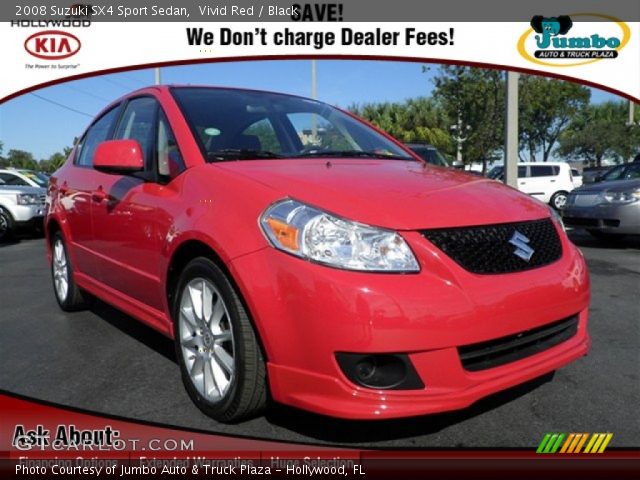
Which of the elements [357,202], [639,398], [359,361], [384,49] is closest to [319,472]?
[359,361]

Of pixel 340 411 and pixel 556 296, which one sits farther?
pixel 556 296

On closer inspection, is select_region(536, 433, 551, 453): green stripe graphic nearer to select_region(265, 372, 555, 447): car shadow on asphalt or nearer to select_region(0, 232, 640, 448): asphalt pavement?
select_region(0, 232, 640, 448): asphalt pavement

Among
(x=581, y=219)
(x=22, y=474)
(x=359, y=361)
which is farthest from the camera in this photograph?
(x=581, y=219)

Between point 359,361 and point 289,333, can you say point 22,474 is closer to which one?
point 289,333

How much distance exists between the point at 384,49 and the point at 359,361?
398cm

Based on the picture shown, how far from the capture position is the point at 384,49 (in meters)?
5.22

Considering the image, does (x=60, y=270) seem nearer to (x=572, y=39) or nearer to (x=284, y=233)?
(x=284, y=233)

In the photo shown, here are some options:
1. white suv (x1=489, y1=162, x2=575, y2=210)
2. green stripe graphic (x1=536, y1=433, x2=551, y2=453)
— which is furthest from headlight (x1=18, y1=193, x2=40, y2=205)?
white suv (x1=489, y1=162, x2=575, y2=210)

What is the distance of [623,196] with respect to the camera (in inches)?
299

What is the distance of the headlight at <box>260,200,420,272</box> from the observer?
2029 millimetres

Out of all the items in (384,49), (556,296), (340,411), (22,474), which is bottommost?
(22,474)

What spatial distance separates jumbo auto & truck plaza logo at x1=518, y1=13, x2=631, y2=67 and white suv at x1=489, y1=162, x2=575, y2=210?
33.0ft

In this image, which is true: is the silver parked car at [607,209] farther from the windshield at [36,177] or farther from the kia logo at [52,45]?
the windshield at [36,177]

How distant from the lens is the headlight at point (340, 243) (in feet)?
6.66
